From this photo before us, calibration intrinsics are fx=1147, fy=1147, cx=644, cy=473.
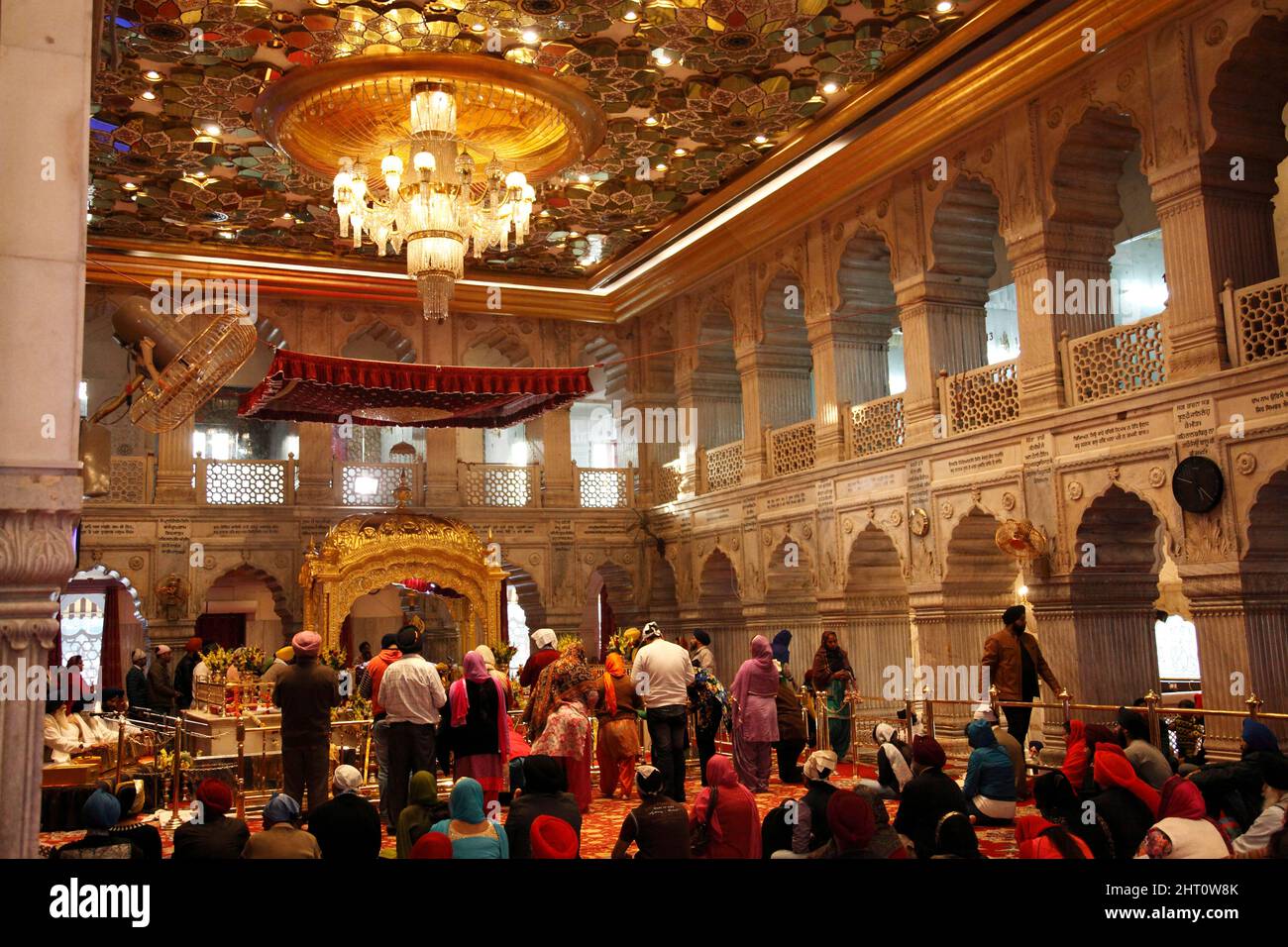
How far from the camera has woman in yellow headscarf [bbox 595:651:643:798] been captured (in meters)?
9.02

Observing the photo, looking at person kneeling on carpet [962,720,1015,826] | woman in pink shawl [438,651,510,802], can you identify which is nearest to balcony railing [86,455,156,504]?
woman in pink shawl [438,651,510,802]

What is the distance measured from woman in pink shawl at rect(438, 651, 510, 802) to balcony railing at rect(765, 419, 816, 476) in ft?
21.4

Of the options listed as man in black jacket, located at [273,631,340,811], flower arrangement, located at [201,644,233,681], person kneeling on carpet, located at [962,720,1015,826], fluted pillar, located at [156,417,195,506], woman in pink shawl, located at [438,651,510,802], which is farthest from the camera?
fluted pillar, located at [156,417,195,506]

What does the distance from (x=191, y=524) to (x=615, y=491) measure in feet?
19.5

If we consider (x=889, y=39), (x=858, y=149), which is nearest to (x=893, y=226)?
(x=858, y=149)

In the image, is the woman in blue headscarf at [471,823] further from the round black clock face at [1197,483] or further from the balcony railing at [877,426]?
the balcony railing at [877,426]

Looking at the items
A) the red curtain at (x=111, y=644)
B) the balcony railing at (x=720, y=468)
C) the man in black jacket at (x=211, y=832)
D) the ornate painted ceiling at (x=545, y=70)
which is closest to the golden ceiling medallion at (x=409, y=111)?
the ornate painted ceiling at (x=545, y=70)

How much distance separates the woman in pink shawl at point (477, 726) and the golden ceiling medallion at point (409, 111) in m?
A: 5.01

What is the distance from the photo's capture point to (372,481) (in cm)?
1595

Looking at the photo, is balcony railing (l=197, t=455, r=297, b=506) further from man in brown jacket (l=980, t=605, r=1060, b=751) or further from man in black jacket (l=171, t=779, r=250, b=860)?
man in black jacket (l=171, t=779, r=250, b=860)

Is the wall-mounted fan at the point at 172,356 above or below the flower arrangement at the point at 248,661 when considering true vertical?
above

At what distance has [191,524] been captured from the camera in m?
14.9

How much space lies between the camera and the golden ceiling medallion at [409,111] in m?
9.70
